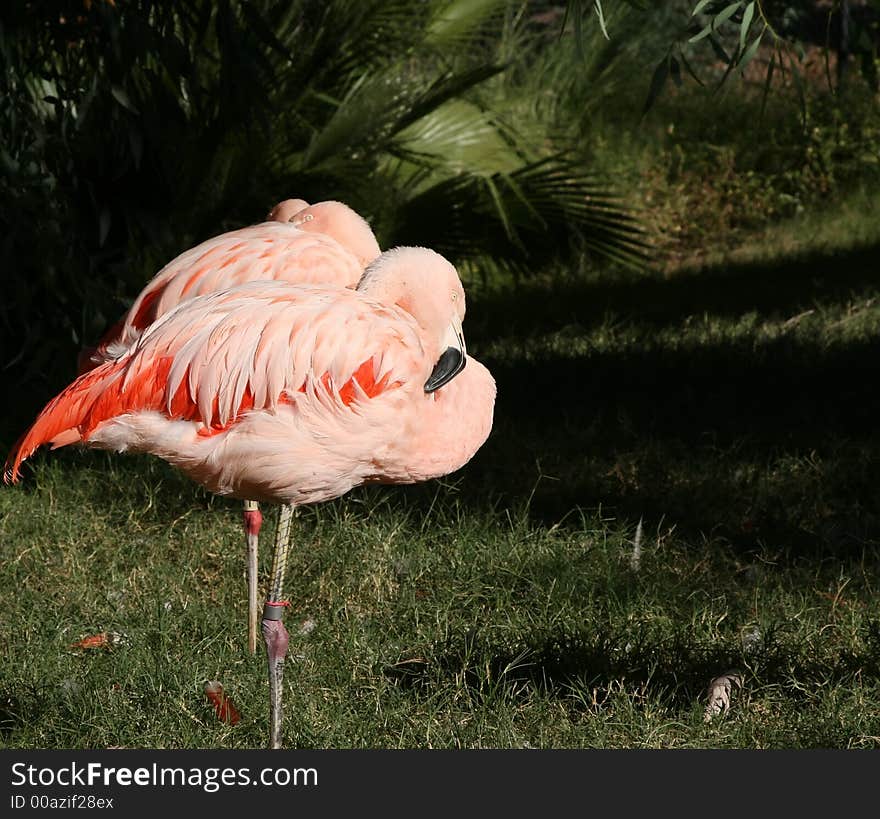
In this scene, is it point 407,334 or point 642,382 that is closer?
point 407,334

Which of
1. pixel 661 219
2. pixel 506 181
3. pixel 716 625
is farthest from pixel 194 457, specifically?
pixel 661 219

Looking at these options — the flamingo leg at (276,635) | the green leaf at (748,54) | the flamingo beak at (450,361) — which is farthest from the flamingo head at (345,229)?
the green leaf at (748,54)

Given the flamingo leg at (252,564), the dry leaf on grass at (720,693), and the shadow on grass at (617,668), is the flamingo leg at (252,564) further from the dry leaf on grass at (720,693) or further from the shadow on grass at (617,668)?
the dry leaf on grass at (720,693)

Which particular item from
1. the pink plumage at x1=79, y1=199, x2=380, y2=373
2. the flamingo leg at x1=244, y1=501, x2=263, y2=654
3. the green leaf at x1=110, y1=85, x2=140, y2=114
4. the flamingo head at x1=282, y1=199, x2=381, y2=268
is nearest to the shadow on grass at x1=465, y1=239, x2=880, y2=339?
the flamingo head at x1=282, y1=199, x2=381, y2=268

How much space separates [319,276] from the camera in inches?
156

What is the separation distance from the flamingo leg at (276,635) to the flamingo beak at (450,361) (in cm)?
54

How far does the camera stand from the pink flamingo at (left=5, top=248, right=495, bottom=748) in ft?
10.0

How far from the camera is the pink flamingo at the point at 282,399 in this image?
306 cm

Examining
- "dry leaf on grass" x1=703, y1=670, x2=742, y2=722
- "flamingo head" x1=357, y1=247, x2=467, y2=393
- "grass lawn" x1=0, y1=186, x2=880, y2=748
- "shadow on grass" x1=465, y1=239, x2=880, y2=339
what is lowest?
"shadow on grass" x1=465, y1=239, x2=880, y2=339

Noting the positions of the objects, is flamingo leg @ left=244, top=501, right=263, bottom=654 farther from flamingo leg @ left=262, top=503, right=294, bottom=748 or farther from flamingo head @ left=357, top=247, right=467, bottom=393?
flamingo head @ left=357, top=247, right=467, bottom=393


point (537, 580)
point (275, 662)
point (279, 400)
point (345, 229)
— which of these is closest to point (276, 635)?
point (275, 662)

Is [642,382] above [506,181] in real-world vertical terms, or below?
below

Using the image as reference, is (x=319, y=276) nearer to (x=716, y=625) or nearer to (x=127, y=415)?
(x=127, y=415)

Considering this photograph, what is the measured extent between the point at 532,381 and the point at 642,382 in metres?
0.51
